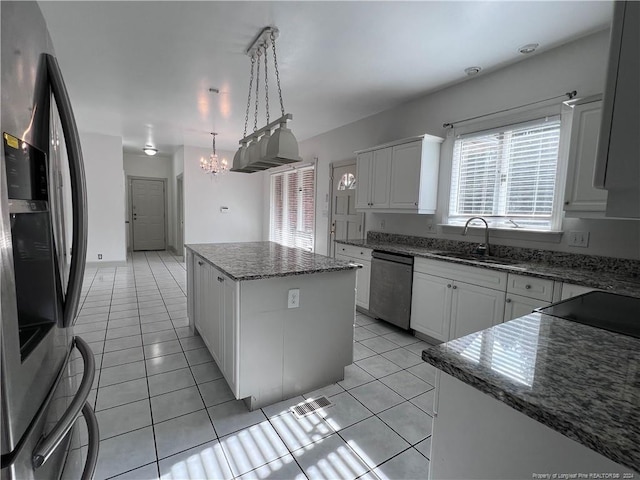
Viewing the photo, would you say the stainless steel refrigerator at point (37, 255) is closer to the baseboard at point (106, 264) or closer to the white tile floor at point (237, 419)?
the white tile floor at point (237, 419)

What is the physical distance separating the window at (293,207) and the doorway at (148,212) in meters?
3.68

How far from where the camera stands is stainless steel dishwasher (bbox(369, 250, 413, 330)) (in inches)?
127

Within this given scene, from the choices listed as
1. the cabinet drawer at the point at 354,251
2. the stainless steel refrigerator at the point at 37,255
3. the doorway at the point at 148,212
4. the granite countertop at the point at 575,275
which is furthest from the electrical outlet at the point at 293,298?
the doorway at the point at 148,212

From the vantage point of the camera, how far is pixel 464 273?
8.85 ft

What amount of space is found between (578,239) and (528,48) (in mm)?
1620

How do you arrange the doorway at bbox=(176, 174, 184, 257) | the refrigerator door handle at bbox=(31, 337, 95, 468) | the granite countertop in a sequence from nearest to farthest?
the refrigerator door handle at bbox=(31, 337, 95, 468)
the granite countertop
the doorway at bbox=(176, 174, 184, 257)

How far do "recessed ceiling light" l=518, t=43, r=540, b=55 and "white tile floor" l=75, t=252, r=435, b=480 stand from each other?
277 centimetres

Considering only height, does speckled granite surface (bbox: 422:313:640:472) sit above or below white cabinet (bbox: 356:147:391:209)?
below

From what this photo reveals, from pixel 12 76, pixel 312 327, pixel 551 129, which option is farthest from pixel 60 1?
pixel 551 129

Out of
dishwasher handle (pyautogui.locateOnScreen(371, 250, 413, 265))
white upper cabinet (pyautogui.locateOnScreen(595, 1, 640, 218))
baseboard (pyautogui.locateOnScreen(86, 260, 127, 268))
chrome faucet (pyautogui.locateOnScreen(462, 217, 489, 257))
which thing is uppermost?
white upper cabinet (pyautogui.locateOnScreen(595, 1, 640, 218))

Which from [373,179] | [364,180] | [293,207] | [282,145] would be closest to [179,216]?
[293,207]

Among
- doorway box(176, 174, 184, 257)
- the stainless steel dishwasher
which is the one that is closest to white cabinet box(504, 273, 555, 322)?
the stainless steel dishwasher

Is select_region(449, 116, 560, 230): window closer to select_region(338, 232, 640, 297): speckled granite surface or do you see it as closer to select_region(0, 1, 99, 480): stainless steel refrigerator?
select_region(338, 232, 640, 297): speckled granite surface

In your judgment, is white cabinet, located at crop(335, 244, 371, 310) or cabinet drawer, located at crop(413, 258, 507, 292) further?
white cabinet, located at crop(335, 244, 371, 310)
